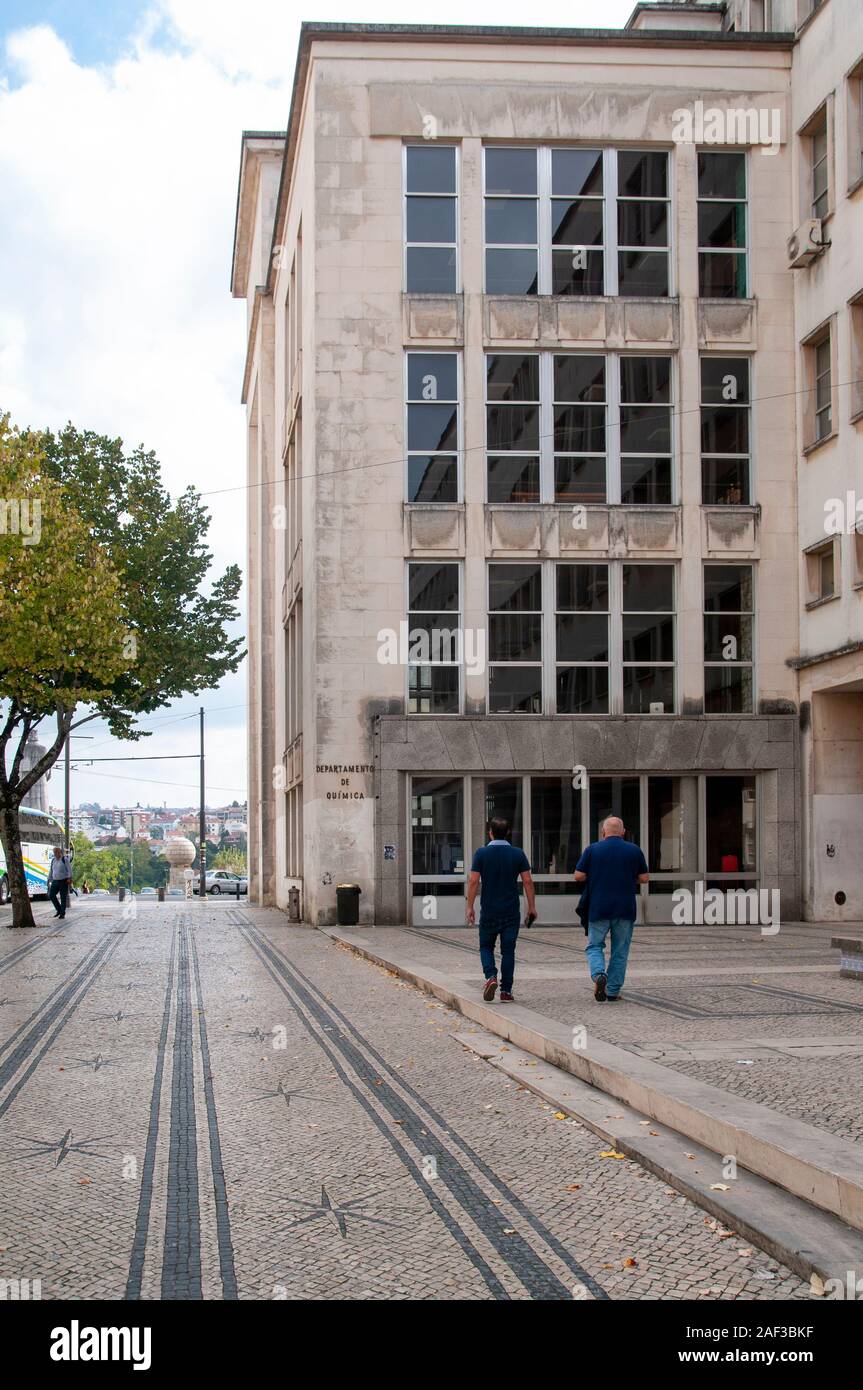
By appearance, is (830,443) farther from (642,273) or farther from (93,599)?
(93,599)

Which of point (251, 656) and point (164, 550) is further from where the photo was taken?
point (251, 656)

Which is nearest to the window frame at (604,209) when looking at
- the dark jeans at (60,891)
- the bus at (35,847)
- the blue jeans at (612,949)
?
the blue jeans at (612,949)

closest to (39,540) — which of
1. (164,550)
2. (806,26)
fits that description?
(164,550)

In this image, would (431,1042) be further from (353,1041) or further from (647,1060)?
(647,1060)

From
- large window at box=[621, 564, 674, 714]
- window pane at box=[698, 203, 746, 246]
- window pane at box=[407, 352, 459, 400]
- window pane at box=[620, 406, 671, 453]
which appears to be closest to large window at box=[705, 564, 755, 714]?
large window at box=[621, 564, 674, 714]

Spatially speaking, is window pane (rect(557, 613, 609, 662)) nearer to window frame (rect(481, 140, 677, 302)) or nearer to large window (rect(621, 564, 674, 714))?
large window (rect(621, 564, 674, 714))

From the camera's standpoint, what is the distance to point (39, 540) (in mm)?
29703

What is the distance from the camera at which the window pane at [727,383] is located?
94.2 feet

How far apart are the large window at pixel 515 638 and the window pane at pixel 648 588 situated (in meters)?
1.74

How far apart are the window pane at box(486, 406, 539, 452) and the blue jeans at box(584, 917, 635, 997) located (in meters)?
16.4

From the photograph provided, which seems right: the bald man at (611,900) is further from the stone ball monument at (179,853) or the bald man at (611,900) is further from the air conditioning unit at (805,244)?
the stone ball monument at (179,853)

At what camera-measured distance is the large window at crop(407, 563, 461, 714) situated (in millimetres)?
28047
